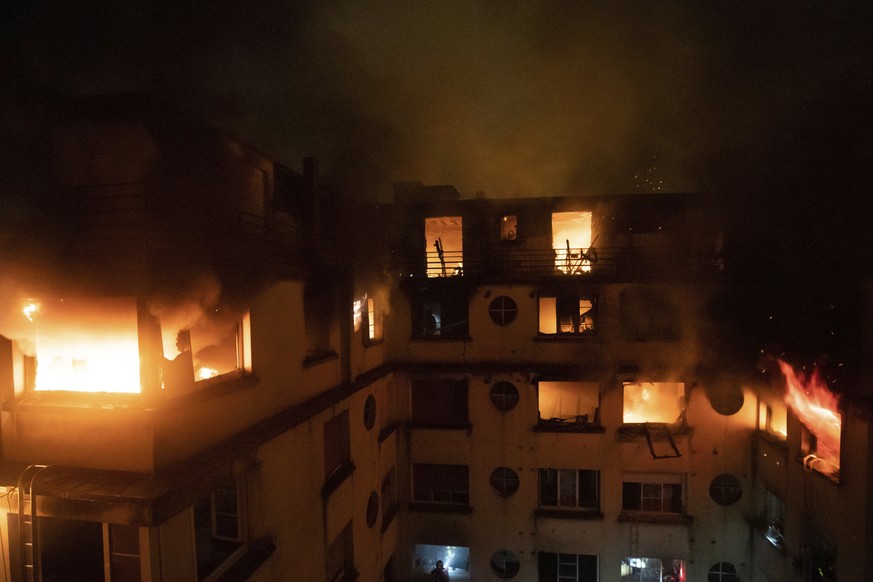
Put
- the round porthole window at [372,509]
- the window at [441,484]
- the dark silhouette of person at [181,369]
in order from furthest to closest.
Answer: the window at [441,484] < the round porthole window at [372,509] < the dark silhouette of person at [181,369]

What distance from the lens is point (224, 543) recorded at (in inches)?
293

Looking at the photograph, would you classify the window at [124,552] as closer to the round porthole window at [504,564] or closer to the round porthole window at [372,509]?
the round porthole window at [372,509]

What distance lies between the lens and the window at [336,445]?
10.6 m

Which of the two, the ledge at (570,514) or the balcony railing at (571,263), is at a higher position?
the balcony railing at (571,263)

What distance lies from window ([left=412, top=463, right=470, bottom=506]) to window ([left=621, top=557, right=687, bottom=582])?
5.81 m

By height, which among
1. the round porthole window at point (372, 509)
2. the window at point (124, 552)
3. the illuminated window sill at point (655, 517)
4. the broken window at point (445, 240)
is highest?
the broken window at point (445, 240)

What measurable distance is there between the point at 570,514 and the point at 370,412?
306 inches

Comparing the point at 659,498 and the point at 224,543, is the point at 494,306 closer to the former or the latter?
the point at 659,498

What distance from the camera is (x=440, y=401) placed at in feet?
51.6

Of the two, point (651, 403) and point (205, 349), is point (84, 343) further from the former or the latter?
point (651, 403)

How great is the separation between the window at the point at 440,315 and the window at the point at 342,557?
676 cm

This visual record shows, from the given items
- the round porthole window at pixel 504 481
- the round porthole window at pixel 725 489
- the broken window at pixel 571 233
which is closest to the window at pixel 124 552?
the round porthole window at pixel 504 481

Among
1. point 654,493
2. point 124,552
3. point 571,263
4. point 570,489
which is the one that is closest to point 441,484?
point 570,489

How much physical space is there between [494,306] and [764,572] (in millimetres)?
11374
